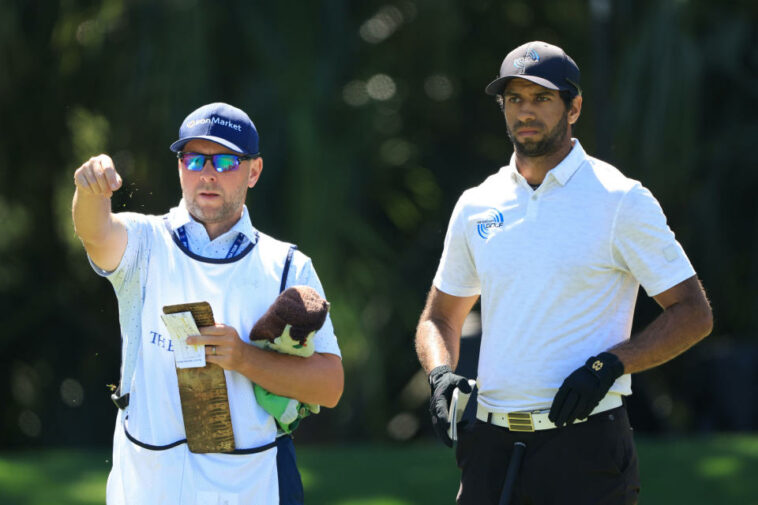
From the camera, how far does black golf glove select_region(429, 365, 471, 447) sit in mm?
3463

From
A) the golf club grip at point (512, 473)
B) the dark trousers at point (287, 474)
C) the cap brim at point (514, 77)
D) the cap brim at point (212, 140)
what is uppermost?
the cap brim at point (514, 77)

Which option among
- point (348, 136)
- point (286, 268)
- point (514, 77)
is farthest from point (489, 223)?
point (348, 136)

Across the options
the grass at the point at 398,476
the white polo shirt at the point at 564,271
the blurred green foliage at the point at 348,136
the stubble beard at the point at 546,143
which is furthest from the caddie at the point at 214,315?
the blurred green foliage at the point at 348,136

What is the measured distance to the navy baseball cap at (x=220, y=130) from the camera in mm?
3242

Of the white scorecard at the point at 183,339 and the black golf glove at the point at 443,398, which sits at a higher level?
the white scorecard at the point at 183,339

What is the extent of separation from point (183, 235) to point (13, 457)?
215 inches

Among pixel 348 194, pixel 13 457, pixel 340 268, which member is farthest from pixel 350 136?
pixel 13 457

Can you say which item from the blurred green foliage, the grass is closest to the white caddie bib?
the grass

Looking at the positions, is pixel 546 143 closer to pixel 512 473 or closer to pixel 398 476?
pixel 512 473

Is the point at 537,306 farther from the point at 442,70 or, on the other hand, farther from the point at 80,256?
the point at 80,256

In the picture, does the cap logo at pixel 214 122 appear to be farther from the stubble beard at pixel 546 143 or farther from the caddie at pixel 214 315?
the stubble beard at pixel 546 143

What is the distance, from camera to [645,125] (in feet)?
29.7

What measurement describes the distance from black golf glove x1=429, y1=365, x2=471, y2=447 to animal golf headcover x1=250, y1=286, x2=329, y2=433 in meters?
0.48

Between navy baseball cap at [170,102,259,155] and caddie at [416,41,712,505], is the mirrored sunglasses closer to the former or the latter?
navy baseball cap at [170,102,259,155]
